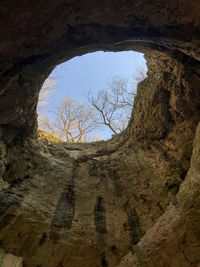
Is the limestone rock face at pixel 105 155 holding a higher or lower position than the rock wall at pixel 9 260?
higher

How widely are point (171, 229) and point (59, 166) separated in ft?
13.5

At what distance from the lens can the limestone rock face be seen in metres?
5.29

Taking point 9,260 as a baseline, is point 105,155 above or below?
above

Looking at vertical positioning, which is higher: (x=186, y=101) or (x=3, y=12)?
(x=186, y=101)

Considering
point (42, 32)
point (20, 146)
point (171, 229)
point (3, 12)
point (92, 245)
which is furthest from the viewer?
point (20, 146)

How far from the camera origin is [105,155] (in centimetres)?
1008

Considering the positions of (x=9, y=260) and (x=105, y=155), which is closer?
(x=9, y=260)

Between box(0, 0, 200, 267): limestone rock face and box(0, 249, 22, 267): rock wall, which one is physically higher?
box(0, 0, 200, 267): limestone rock face

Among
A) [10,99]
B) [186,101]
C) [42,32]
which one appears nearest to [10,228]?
[10,99]

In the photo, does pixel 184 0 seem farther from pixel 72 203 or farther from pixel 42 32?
pixel 72 203

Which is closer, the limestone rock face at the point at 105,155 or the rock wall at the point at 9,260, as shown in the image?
the limestone rock face at the point at 105,155

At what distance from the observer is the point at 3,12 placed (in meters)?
4.64

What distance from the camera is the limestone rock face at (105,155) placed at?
529cm

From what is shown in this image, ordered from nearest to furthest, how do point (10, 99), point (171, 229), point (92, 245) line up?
point (171, 229), point (10, 99), point (92, 245)
